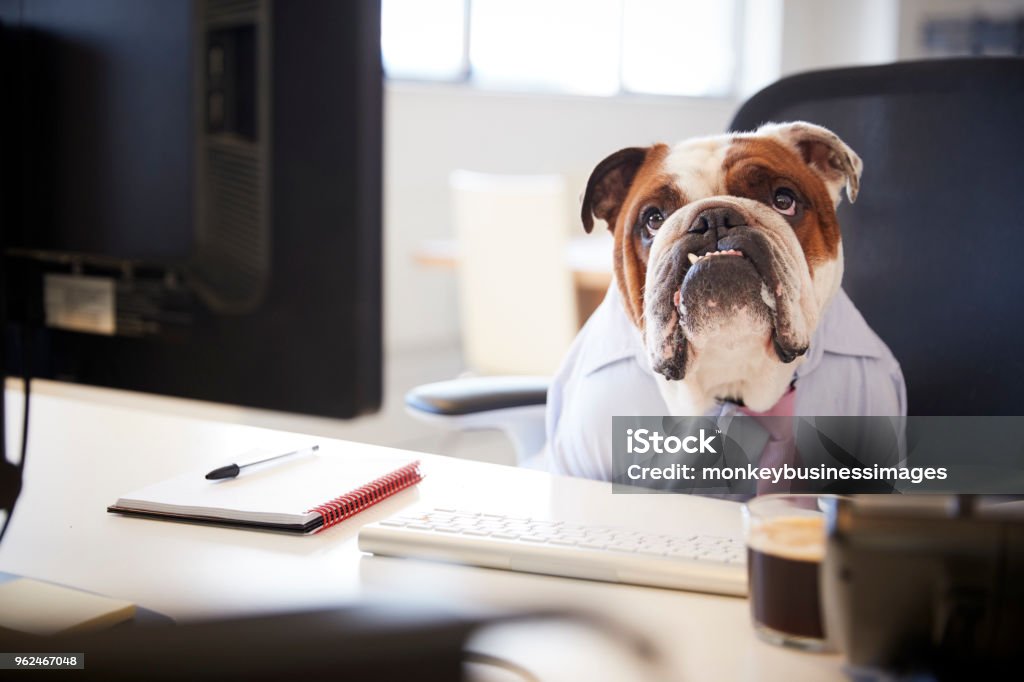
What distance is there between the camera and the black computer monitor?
49cm

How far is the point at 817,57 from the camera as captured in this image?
180 inches

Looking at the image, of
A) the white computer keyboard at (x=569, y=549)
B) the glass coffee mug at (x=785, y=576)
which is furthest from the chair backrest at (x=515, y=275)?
the glass coffee mug at (x=785, y=576)

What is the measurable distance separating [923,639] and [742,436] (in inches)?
14.8

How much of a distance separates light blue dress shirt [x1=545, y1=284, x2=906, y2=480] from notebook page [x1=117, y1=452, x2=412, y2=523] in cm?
17

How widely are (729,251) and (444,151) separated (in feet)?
8.40

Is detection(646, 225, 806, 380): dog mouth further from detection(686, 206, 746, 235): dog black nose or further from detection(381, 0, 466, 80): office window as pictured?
detection(381, 0, 466, 80): office window

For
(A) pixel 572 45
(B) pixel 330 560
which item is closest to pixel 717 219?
(B) pixel 330 560

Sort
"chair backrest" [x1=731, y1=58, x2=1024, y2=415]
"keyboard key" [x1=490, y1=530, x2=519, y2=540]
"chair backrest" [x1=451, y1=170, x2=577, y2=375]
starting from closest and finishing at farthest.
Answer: "keyboard key" [x1=490, y1=530, x2=519, y2=540]
"chair backrest" [x1=731, y1=58, x2=1024, y2=415]
"chair backrest" [x1=451, y1=170, x2=577, y2=375]

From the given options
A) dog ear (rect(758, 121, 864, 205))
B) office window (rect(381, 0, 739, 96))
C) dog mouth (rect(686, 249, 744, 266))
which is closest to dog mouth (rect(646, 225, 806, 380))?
dog mouth (rect(686, 249, 744, 266))

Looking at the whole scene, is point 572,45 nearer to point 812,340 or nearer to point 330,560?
point 812,340

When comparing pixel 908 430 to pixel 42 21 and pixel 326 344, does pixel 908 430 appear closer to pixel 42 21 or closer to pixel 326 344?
pixel 326 344

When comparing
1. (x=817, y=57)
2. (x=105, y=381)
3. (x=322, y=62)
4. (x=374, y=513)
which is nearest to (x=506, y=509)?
(x=374, y=513)

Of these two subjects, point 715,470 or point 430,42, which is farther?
point 430,42

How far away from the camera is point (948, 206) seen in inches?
38.9
